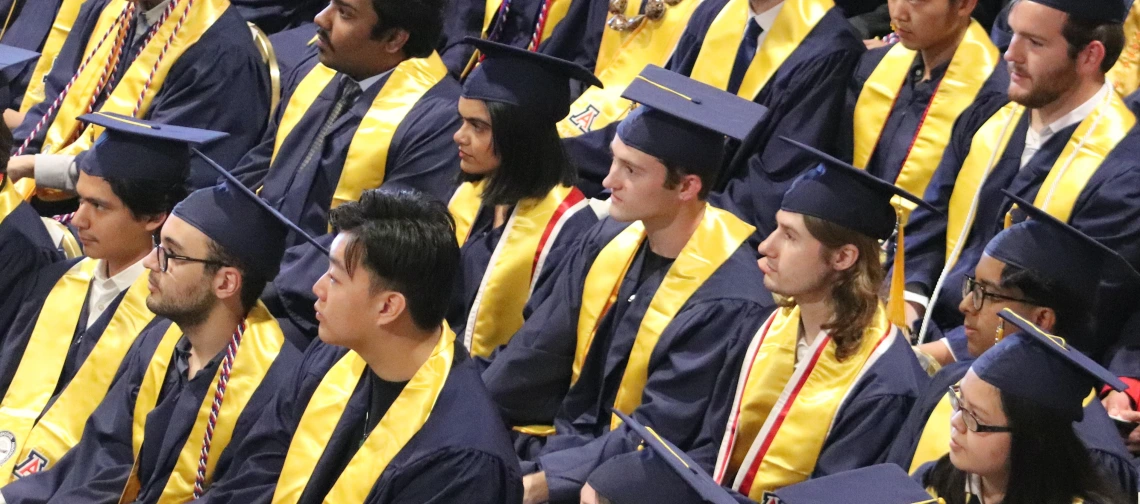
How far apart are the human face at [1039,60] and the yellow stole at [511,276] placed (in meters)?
1.22

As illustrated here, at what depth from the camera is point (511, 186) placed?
4.18 m

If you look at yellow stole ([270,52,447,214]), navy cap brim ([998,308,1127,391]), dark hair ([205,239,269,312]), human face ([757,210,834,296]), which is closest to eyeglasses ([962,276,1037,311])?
human face ([757,210,834,296])

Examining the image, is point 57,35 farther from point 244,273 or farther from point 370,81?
point 244,273

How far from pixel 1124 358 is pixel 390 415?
177cm

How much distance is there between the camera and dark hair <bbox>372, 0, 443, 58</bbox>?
4.77m

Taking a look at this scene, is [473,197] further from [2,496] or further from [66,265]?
[2,496]

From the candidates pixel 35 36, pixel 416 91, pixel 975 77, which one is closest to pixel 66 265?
pixel 416 91

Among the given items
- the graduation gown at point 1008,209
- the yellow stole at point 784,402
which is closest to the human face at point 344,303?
the yellow stole at point 784,402

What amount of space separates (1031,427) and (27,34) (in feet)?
15.5

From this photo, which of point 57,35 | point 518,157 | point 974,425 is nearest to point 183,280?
point 518,157

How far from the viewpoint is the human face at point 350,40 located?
475cm

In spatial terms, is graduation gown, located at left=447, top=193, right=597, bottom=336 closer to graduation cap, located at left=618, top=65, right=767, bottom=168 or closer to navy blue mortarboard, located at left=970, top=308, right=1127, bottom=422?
graduation cap, located at left=618, top=65, right=767, bottom=168

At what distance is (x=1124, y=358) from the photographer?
3705 mm

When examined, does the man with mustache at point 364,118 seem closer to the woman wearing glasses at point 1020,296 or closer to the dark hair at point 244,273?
the dark hair at point 244,273
